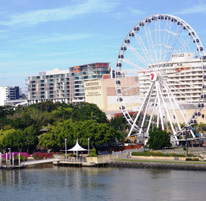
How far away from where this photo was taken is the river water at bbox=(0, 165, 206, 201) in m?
72.5

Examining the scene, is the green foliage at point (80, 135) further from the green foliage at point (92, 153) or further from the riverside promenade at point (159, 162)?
the riverside promenade at point (159, 162)

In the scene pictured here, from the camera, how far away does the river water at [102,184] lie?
2855 inches

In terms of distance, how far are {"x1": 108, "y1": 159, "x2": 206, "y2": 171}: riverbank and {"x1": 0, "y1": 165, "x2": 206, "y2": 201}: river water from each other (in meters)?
1.96

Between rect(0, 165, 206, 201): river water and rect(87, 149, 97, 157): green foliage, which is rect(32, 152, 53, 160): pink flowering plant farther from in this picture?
rect(0, 165, 206, 201): river water

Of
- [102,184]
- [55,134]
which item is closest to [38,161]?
[55,134]

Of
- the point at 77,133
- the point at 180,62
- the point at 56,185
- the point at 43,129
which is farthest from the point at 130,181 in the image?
the point at 180,62

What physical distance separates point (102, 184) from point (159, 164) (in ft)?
57.3

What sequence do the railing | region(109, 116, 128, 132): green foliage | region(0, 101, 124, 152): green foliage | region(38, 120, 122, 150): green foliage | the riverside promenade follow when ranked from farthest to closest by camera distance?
region(109, 116, 128, 132): green foliage, region(0, 101, 124, 152): green foliage, region(38, 120, 122, 150): green foliage, the railing, the riverside promenade

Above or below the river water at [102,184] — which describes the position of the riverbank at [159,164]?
above

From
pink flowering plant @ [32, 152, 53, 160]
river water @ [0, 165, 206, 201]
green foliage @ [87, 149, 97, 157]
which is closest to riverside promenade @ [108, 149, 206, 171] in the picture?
river water @ [0, 165, 206, 201]

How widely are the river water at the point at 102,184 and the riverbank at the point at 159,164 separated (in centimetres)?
196

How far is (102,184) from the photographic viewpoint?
3196 inches

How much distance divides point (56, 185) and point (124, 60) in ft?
149

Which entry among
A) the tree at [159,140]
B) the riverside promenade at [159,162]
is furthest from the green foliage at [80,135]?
the tree at [159,140]
